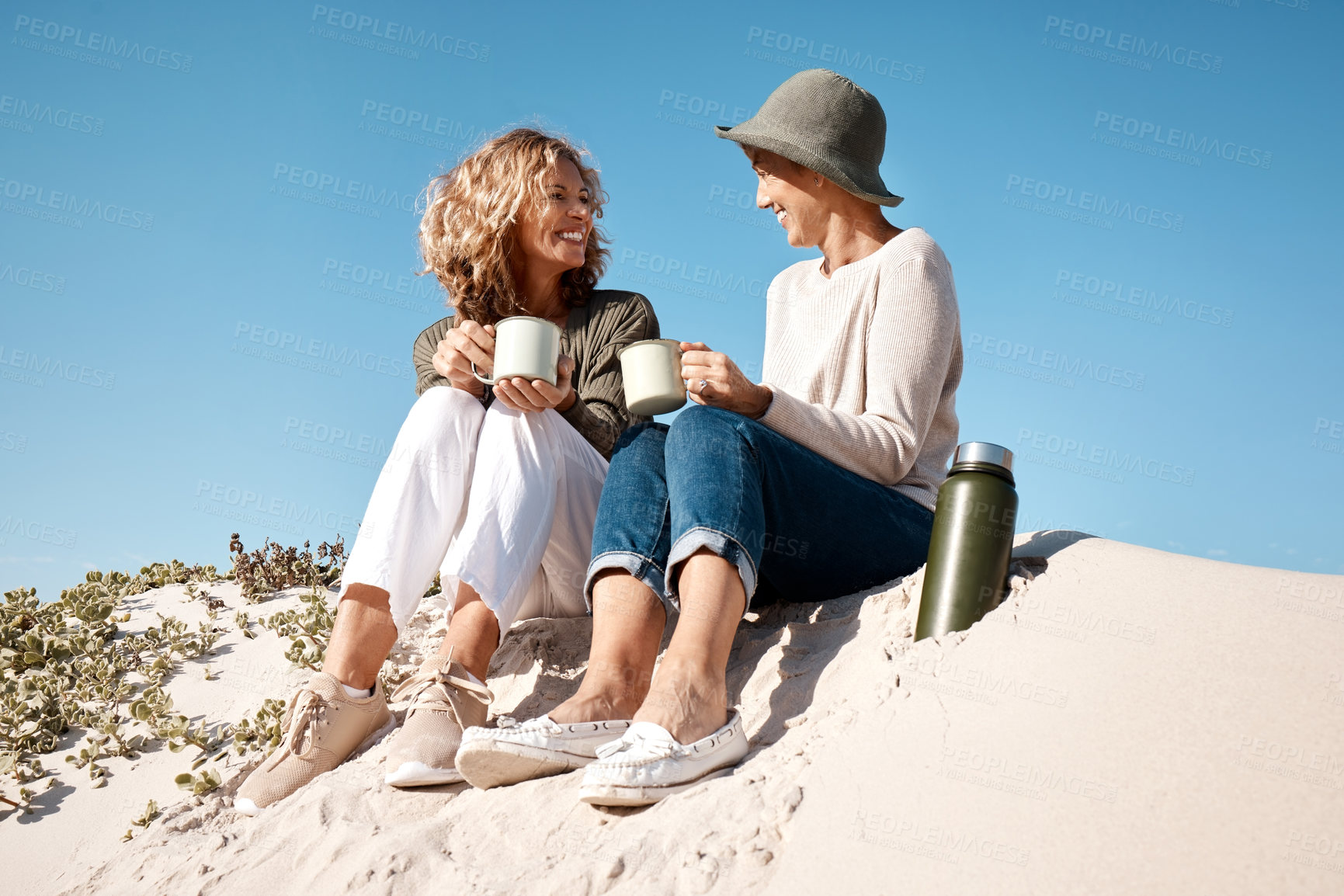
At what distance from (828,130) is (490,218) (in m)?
1.47

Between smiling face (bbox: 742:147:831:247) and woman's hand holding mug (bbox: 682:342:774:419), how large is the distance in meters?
0.99

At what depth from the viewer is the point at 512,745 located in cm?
237

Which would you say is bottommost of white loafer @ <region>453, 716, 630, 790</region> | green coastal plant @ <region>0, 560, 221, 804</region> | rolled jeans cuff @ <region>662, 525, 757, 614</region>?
green coastal plant @ <region>0, 560, 221, 804</region>

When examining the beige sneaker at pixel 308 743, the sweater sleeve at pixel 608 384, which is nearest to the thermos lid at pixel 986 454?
the sweater sleeve at pixel 608 384

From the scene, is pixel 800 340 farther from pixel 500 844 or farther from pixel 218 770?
pixel 218 770

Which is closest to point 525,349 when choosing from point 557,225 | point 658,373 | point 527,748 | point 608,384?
point 658,373

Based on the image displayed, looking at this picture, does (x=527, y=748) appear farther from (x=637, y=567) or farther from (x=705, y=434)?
(x=705, y=434)

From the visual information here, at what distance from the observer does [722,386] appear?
2729 mm

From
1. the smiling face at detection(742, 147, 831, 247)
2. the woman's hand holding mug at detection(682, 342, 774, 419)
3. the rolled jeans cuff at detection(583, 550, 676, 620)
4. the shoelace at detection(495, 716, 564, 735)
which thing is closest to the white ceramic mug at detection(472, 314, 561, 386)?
the woman's hand holding mug at detection(682, 342, 774, 419)

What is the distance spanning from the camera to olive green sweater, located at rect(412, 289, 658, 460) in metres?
3.68

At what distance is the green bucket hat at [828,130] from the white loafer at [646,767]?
2.09 m

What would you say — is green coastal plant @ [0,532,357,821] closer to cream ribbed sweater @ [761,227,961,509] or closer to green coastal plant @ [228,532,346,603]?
green coastal plant @ [228,532,346,603]

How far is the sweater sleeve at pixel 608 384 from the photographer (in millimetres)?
3650

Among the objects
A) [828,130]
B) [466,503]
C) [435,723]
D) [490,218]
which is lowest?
[435,723]
